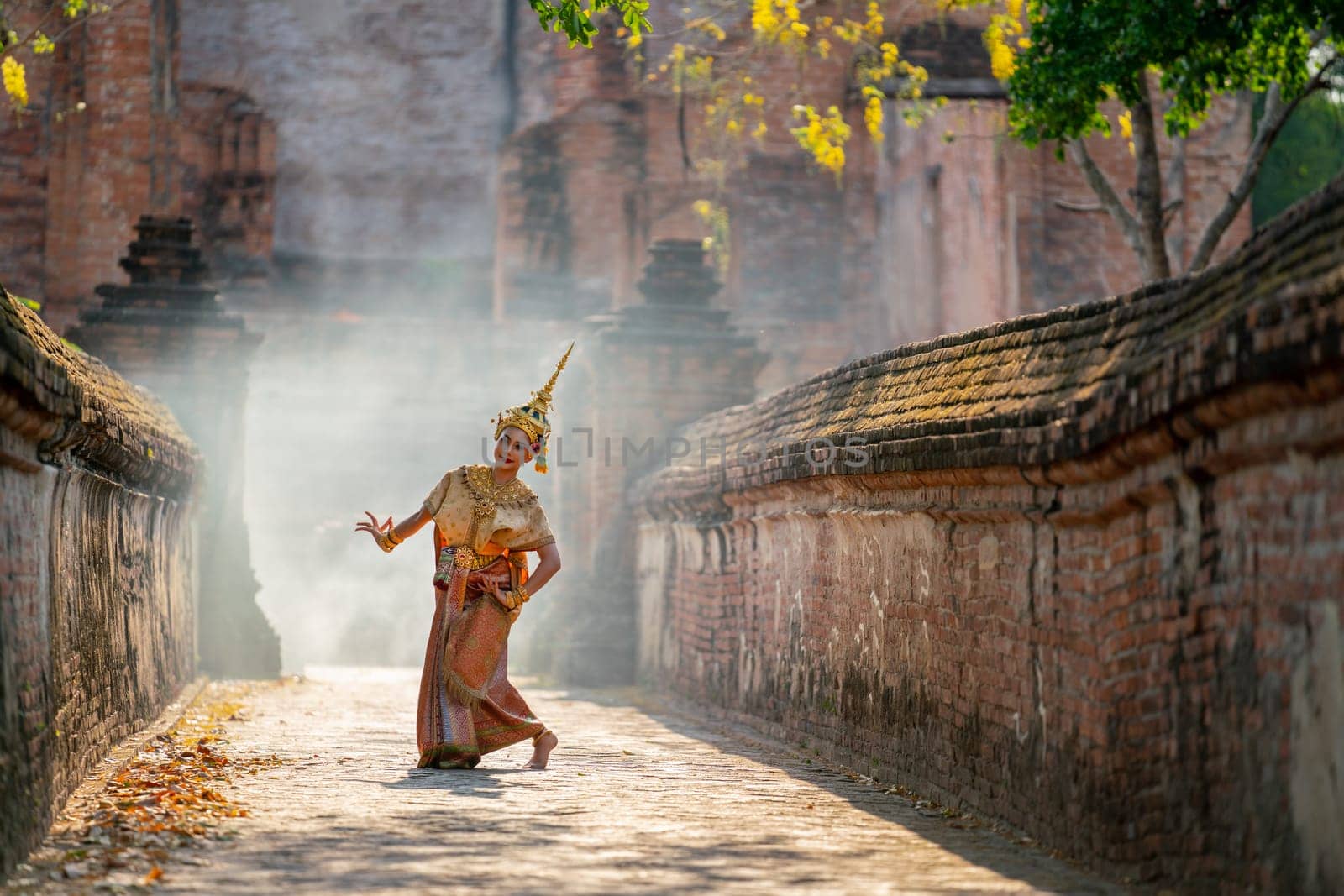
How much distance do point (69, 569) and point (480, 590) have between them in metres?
1.98

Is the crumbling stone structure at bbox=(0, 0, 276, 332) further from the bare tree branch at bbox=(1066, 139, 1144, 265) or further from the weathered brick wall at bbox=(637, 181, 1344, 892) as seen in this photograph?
the weathered brick wall at bbox=(637, 181, 1344, 892)

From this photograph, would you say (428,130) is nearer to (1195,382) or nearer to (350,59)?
(350,59)

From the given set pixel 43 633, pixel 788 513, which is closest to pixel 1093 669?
pixel 43 633

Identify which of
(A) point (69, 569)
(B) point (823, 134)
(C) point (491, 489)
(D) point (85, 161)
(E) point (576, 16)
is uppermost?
(D) point (85, 161)

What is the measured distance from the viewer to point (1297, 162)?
2536 centimetres

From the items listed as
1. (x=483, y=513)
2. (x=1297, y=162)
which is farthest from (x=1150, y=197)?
(x=1297, y=162)

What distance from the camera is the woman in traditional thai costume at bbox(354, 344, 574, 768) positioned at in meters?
8.03

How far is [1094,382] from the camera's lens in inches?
230

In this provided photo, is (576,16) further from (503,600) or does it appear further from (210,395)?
(210,395)

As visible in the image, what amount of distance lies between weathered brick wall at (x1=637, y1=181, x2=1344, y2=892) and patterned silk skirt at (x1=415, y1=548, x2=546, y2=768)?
1643 mm

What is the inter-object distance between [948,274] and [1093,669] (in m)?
20.0

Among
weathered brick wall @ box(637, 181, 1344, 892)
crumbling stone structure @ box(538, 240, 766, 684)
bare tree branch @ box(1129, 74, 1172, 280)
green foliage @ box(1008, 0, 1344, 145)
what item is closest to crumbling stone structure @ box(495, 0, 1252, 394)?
Answer: crumbling stone structure @ box(538, 240, 766, 684)

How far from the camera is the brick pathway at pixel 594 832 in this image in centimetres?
493

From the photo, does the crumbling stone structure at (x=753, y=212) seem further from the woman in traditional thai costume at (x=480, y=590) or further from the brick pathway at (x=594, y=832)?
the brick pathway at (x=594, y=832)
